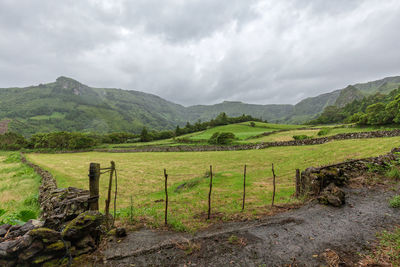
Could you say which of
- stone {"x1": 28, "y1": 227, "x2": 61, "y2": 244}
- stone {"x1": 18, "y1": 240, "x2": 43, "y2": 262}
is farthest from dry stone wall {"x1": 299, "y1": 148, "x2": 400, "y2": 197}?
stone {"x1": 18, "y1": 240, "x2": 43, "y2": 262}

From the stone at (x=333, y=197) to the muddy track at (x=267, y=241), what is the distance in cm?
40

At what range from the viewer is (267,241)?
221 inches

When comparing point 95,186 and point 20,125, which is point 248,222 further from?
point 20,125

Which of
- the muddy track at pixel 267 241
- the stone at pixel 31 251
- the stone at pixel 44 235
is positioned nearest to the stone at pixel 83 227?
the stone at pixel 44 235

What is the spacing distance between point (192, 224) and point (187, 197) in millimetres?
4892

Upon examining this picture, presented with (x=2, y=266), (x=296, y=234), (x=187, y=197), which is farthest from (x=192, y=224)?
(x=2, y=266)

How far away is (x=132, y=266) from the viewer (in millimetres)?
4703

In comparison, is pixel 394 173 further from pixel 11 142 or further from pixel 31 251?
pixel 11 142

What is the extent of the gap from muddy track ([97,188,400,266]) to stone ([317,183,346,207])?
1.31 feet

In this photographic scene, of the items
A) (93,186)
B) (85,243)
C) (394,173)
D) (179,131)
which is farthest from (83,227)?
Answer: (179,131)

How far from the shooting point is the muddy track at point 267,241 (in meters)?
4.84

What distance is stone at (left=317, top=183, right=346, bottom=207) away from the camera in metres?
7.96

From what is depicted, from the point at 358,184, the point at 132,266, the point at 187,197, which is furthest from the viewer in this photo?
the point at 187,197

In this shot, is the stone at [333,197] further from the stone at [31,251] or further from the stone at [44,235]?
the stone at [31,251]
